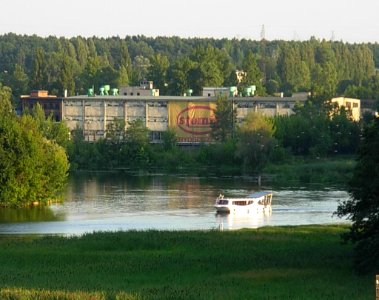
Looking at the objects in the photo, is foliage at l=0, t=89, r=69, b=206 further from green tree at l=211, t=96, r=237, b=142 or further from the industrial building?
the industrial building

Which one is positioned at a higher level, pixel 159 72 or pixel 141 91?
pixel 159 72

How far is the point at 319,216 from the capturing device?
223ft

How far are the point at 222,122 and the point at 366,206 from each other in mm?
91526

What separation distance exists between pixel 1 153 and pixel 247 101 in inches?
2733

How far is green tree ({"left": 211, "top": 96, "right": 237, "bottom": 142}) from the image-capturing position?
133 m

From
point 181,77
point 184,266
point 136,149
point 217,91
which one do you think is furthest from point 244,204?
point 181,77

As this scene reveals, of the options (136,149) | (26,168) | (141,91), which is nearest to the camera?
(26,168)

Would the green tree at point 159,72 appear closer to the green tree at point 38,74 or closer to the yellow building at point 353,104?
the green tree at point 38,74

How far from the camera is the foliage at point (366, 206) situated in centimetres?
4062

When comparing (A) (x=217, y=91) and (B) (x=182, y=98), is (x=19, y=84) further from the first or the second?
(B) (x=182, y=98)

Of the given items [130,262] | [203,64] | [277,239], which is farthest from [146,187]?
[203,64]

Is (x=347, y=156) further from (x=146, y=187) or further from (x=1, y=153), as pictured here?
(x=1, y=153)

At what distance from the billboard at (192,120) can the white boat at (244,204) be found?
201 feet

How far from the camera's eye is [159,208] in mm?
73375
